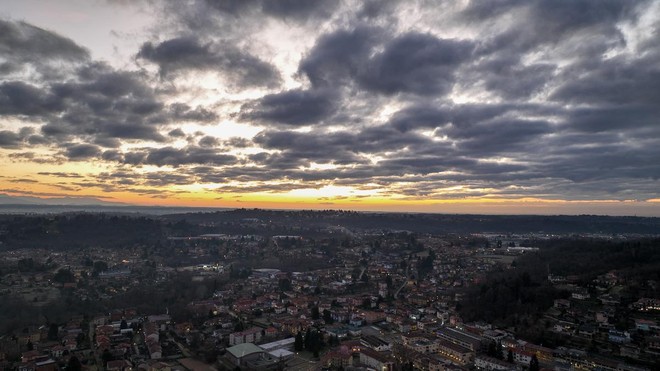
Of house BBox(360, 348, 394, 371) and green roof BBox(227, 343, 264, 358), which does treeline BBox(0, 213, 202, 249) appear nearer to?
green roof BBox(227, 343, 264, 358)

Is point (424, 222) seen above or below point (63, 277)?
above

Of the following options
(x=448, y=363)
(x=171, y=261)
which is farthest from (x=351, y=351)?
(x=171, y=261)

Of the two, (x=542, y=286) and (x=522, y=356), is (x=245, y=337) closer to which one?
(x=522, y=356)

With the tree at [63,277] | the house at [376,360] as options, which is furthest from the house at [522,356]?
the tree at [63,277]

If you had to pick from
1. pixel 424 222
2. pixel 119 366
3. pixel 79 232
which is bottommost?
pixel 119 366

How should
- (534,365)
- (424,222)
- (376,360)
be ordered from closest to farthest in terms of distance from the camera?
(534,365) < (376,360) < (424,222)

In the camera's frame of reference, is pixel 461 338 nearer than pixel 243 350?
No

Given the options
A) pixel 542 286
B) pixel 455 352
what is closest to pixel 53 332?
pixel 455 352

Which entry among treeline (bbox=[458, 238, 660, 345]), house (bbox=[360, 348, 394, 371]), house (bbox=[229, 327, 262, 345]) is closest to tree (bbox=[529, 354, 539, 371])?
treeline (bbox=[458, 238, 660, 345])
